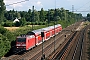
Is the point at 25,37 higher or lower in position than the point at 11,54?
higher

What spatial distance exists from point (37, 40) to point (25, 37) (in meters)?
8.93

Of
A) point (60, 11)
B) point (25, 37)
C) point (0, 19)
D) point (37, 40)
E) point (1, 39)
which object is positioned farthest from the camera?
point (60, 11)

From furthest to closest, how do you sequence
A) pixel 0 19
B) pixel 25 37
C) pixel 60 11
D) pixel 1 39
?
pixel 60 11 < pixel 0 19 < pixel 25 37 < pixel 1 39

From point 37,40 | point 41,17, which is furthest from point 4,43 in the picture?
point 41,17

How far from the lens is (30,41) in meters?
46.3

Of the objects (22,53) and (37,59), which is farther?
(22,53)

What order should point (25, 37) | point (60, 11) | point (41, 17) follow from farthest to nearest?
point (60, 11), point (41, 17), point (25, 37)

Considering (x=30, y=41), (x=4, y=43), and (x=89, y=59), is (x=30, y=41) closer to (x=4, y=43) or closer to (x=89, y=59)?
(x=4, y=43)

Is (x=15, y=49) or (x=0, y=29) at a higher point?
Result: (x=0, y=29)

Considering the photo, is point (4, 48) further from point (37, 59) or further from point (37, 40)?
point (37, 40)

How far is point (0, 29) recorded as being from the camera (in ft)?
147

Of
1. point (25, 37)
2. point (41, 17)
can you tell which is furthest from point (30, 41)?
point (41, 17)

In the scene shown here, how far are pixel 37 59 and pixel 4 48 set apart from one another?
230 inches

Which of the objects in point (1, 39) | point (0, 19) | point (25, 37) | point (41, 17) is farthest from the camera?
point (41, 17)
